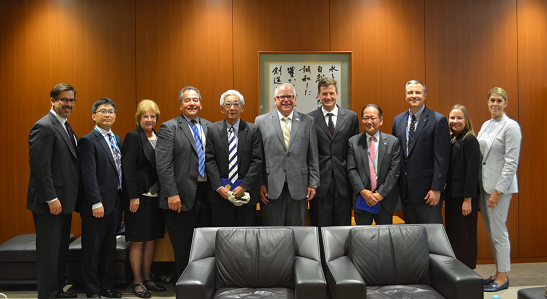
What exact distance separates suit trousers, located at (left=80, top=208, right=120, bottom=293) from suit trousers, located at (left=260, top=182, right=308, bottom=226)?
144cm

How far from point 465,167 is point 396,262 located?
1.40m

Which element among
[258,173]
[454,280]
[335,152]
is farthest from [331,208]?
[454,280]

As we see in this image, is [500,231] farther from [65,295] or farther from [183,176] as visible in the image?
[65,295]

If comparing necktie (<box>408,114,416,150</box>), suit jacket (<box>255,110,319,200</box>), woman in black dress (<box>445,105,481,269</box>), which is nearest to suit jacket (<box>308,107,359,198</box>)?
suit jacket (<box>255,110,319,200</box>)

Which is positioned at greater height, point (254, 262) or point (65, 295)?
point (254, 262)

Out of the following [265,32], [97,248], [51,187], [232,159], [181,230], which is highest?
[265,32]

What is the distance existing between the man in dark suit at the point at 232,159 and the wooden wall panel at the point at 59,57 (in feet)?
5.81

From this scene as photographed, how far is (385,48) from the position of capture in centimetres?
458

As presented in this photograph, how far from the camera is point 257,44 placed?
4.51 m

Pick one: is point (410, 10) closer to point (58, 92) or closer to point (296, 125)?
point (296, 125)

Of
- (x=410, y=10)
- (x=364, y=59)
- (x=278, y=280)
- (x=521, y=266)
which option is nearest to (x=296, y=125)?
(x=278, y=280)

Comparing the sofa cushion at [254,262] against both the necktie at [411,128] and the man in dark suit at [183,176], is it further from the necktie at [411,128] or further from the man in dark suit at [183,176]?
the necktie at [411,128]

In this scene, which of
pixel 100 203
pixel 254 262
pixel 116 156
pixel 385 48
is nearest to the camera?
pixel 254 262

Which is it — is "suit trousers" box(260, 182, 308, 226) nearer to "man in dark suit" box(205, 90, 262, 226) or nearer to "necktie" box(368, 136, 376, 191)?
"man in dark suit" box(205, 90, 262, 226)
